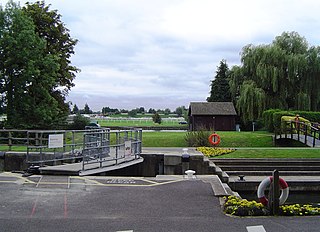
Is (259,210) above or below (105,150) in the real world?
below

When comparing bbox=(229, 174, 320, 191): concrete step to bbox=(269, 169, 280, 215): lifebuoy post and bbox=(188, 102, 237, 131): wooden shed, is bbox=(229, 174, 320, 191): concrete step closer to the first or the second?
bbox=(269, 169, 280, 215): lifebuoy post

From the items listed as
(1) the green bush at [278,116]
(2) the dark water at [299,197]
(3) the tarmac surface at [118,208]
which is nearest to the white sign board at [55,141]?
(3) the tarmac surface at [118,208]

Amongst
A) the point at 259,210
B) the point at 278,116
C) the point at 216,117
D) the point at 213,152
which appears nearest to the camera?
the point at 259,210

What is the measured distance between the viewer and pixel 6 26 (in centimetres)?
3266

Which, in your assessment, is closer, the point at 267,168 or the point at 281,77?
the point at 267,168

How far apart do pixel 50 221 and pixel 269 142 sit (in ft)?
76.8

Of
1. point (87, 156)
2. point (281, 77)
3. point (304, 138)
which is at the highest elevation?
point (281, 77)

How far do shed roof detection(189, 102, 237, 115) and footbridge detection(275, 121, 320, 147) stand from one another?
21.2m

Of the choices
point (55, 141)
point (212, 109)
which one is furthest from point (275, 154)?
point (212, 109)

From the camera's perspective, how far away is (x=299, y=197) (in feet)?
49.2

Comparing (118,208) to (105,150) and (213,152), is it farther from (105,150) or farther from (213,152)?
(213,152)

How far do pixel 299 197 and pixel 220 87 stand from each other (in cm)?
5209

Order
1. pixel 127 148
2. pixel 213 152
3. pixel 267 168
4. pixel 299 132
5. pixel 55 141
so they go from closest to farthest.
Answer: pixel 55 141 < pixel 127 148 < pixel 267 168 < pixel 213 152 < pixel 299 132

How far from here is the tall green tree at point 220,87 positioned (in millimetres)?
65363
